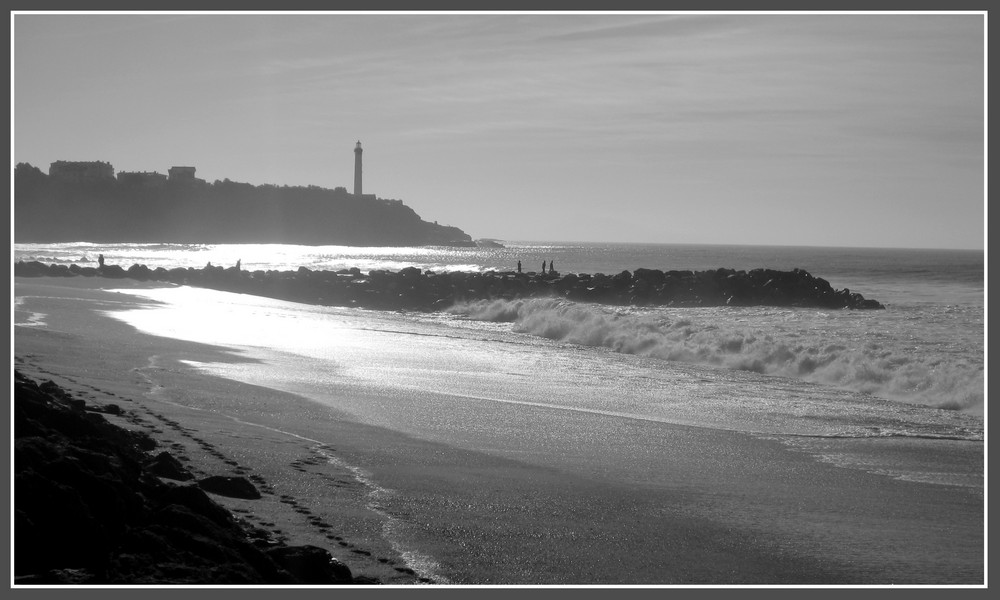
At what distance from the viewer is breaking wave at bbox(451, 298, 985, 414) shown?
11086mm

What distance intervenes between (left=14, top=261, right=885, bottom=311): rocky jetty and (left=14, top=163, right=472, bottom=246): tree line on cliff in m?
43.1

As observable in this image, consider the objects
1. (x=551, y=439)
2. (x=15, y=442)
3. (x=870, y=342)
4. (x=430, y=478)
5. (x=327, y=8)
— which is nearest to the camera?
(x=15, y=442)

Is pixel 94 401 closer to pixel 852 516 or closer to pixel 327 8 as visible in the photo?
pixel 327 8

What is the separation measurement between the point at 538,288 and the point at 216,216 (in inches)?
3821

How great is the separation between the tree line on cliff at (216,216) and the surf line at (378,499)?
67428 mm

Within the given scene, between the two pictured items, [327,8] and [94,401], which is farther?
[94,401]

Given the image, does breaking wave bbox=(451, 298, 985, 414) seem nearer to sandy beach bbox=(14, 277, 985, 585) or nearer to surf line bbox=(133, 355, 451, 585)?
sandy beach bbox=(14, 277, 985, 585)

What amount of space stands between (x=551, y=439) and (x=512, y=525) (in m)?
2.51

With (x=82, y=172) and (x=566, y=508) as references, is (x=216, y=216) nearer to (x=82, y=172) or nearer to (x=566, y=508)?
(x=82, y=172)

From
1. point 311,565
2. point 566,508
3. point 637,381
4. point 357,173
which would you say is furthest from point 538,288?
point 357,173

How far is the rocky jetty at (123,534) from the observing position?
3488 mm

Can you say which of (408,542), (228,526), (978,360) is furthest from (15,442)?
(978,360)

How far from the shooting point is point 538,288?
3108cm

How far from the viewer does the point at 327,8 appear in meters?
4.87
